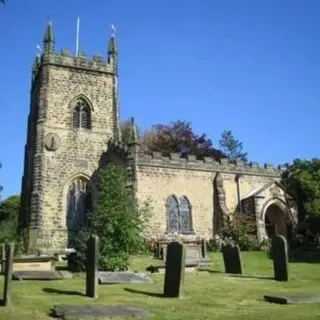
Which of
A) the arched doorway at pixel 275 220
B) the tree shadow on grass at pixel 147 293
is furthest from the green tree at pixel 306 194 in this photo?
the tree shadow on grass at pixel 147 293

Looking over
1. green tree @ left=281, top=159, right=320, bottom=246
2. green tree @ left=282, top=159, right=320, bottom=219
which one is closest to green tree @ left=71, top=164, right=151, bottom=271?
green tree @ left=281, top=159, right=320, bottom=246

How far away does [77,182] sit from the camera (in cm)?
3322

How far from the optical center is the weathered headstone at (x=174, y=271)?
12602 millimetres

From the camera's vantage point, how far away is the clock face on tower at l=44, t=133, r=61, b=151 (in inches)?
1294

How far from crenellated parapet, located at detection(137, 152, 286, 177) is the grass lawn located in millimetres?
14427

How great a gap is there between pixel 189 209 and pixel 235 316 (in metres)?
22.8

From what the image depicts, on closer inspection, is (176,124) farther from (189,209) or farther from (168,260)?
(168,260)

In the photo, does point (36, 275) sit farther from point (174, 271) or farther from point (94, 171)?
point (94, 171)

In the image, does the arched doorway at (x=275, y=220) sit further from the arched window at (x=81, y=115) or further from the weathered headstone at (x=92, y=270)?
the weathered headstone at (x=92, y=270)

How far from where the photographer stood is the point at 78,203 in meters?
32.8

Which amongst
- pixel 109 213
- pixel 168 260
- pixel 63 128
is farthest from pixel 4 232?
pixel 168 260

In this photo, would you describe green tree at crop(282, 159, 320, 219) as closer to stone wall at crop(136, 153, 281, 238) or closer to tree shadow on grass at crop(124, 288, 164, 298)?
stone wall at crop(136, 153, 281, 238)

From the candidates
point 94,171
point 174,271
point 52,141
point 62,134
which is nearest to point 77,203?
point 94,171

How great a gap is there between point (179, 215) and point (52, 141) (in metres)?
9.59
